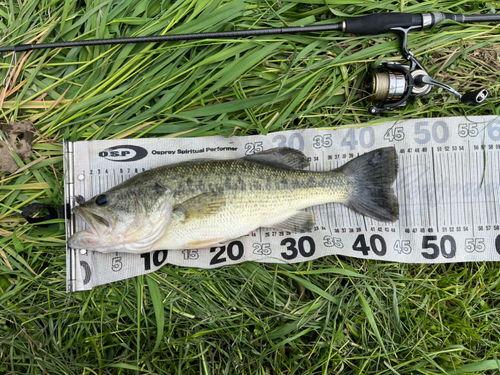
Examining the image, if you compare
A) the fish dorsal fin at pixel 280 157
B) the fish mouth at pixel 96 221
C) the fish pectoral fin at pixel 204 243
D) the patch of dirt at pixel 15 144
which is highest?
the patch of dirt at pixel 15 144

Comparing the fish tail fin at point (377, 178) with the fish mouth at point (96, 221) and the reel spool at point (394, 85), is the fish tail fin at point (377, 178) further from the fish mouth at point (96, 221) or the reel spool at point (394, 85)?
the fish mouth at point (96, 221)

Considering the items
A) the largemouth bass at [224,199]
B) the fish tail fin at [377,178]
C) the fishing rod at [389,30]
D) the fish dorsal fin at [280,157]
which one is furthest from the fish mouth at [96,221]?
the fish tail fin at [377,178]

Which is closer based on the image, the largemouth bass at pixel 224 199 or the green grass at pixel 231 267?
the largemouth bass at pixel 224 199

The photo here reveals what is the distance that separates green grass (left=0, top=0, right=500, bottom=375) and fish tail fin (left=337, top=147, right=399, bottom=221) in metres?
0.37

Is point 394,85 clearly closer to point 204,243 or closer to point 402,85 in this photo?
point 402,85

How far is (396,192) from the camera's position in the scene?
246cm

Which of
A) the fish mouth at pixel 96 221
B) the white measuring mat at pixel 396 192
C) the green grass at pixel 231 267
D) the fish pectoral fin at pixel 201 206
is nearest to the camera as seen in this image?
the fish mouth at pixel 96 221

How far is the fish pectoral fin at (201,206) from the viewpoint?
210 cm

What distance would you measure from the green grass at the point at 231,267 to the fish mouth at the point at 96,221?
23.6 inches

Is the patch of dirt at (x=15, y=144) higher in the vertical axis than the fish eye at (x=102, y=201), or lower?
higher

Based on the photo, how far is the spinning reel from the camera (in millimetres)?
2365

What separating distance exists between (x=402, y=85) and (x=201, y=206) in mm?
1865

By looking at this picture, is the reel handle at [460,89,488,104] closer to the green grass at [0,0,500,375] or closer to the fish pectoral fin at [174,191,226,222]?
the green grass at [0,0,500,375]

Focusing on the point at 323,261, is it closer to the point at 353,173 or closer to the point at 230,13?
the point at 353,173
